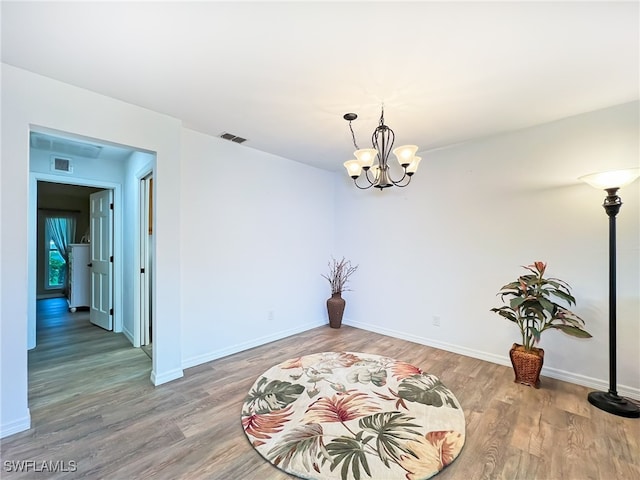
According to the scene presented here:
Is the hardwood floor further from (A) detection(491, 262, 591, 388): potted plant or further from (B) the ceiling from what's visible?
(B) the ceiling

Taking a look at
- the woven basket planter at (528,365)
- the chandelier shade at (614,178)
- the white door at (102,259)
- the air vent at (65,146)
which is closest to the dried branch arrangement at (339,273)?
the woven basket planter at (528,365)

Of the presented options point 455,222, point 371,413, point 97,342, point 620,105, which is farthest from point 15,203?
point 620,105

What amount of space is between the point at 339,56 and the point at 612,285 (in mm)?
2910

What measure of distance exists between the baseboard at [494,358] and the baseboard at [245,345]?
796mm

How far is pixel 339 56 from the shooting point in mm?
1821

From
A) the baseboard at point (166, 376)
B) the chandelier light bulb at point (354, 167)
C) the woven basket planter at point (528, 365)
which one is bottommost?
the baseboard at point (166, 376)

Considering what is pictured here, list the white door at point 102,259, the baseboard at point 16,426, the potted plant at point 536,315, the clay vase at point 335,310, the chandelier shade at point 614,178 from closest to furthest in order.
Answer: the baseboard at point 16,426
the chandelier shade at point 614,178
the potted plant at point 536,315
the white door at point 102,259
the clay vase at point 335,310

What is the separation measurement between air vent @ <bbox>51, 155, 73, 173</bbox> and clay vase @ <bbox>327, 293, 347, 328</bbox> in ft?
13.6

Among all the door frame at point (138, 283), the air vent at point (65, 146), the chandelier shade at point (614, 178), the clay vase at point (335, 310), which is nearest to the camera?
the chandelier shade at point (614, 178)

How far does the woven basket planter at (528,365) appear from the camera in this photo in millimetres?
2642

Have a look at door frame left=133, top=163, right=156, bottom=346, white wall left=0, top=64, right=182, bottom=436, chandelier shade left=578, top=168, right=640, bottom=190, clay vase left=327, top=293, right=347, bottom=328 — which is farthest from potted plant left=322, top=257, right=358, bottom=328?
chandelier shade left=578, top=168, right=640, bottom=190

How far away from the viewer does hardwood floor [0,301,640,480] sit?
1698 millimetres

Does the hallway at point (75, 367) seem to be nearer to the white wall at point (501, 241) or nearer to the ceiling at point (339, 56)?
the ceiling at point (339, 56)

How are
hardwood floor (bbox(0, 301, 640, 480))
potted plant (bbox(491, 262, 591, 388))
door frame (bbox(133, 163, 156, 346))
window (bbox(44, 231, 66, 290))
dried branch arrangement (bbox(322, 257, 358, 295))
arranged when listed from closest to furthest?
hardwood floor (bbox(0, 301, 640, 480)) → potted plant (bbox(491, 262, 591, 388)) → door frame (bbox(133, 163, 156, 346)) → dried branch arrangement (bbox(322, 257, 358, 295)) → window (bbox(44, 231, 66, 290))
